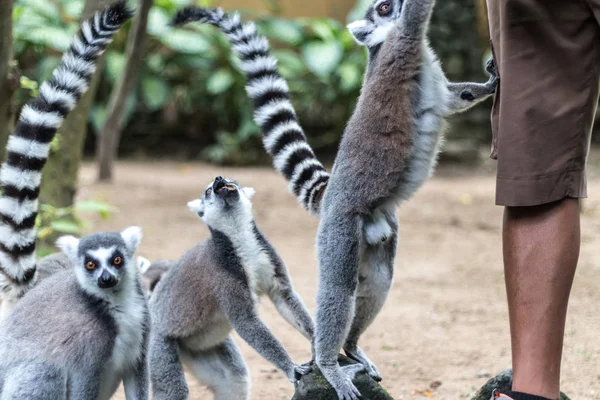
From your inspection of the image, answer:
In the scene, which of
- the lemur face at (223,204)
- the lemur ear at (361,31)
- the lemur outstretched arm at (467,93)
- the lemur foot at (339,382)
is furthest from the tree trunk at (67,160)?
the lemur outstretched arm at (467,93)

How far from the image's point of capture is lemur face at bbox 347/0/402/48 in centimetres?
407

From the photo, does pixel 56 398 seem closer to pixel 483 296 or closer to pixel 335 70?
pixel 483 296

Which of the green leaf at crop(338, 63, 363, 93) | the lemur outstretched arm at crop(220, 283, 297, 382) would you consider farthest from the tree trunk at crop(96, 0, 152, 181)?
the lemur outstretched arm at crop(220, 283, 297, 382)

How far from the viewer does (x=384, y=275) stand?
4012 mm

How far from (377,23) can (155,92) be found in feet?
35.7

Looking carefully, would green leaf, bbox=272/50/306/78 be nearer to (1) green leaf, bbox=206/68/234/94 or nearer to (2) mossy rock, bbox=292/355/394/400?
(1) green leaf, bbox=206/68/234/94

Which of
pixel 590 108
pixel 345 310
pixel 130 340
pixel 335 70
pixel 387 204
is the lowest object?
pixel 130 340

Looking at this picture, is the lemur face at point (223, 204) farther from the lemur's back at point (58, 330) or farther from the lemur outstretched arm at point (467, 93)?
the lemur outstretched arm at point (467, 93)

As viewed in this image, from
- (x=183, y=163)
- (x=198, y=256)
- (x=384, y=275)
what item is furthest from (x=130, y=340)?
(x=183, y=163)

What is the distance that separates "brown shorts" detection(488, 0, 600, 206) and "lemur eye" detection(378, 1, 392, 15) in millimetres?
968

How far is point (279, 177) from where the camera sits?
13.2 metres

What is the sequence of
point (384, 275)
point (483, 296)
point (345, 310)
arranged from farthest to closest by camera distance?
point (483, 296) < point (384, 275) < point (345, 310)

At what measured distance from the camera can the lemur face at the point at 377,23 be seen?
4.07 meters

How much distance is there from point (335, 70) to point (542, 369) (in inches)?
468
